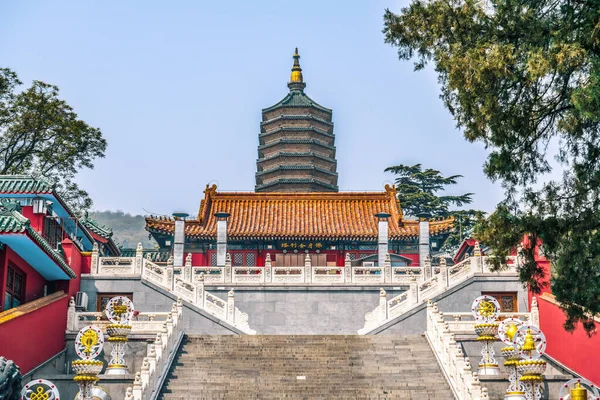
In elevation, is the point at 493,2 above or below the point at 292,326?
above

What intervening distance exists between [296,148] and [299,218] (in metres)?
13.1

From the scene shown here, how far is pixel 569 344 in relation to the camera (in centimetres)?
2700

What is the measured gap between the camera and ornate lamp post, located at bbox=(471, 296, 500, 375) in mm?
25867

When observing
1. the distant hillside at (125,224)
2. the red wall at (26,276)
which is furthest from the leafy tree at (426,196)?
the distant hillside at (125,224)

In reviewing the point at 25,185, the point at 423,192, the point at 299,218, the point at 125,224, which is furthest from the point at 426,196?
the point at 125,224

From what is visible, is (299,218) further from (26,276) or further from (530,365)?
(530,365)

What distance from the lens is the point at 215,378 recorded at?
83.1 ft

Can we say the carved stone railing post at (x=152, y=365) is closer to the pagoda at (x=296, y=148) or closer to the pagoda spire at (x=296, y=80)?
the pagoda at (x=296, y=148)

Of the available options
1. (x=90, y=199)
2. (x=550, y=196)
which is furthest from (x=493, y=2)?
(x=90, y=199)

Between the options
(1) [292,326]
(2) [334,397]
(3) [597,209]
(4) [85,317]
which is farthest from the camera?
(1) [292,326]

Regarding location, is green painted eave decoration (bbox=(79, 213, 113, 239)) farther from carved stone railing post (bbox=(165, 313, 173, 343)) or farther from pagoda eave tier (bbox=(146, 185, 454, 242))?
carved stone railing post (bbox=(165, 313, 173, 343))

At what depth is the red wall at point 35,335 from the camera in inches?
970

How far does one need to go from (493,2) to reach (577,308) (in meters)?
5.99

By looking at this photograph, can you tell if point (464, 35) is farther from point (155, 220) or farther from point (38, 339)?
point (155, 220)
